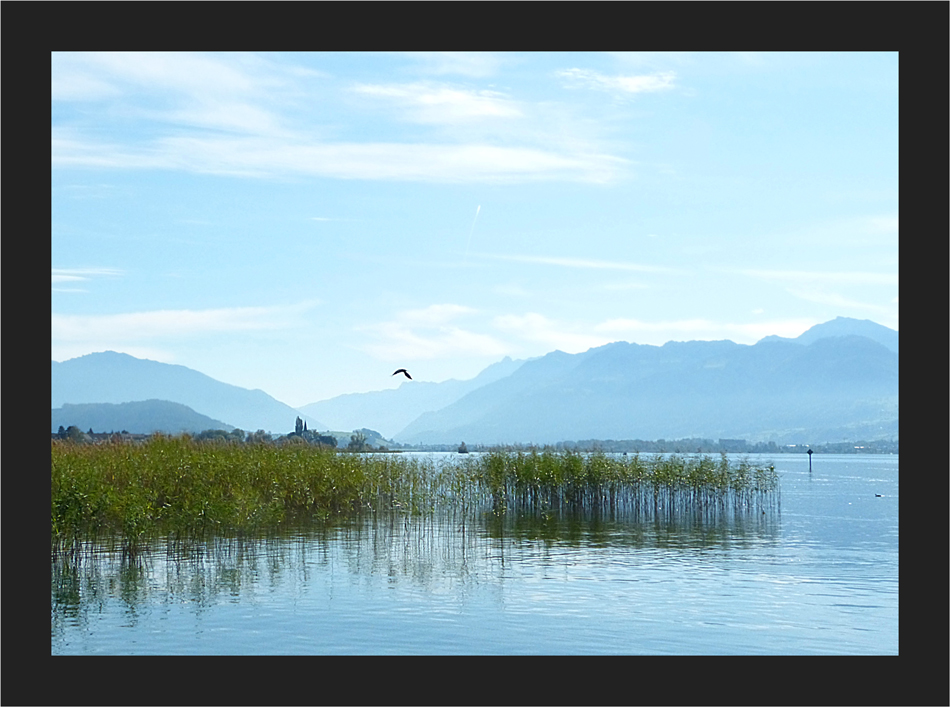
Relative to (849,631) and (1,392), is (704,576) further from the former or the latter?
(1,392)

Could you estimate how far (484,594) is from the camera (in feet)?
68.9

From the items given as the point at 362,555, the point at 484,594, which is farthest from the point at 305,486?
the point at 484,594

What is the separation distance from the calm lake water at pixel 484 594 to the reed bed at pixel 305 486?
1233 mm

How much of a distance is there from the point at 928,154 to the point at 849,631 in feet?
36.4

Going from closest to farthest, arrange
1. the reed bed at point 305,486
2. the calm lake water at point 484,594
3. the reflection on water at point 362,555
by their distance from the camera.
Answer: the calm lake water at point 484,594, the reflection on water at point 362,555, the reed bed at point 305,486

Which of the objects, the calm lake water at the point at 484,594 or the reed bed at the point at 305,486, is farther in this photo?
the reed bed at the point at 305,486

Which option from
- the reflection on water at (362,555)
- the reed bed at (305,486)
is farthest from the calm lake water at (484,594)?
the reed bed at (305,486)

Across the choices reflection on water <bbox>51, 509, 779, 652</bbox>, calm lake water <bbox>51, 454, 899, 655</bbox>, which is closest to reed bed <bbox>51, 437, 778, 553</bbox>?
reflection on water <bbox>51, 509, 779, 652</bbox>

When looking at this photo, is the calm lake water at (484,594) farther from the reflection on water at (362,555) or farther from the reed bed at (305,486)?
the reed bed at (305,486)

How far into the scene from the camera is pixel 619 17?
9.98 metres

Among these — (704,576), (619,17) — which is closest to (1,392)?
(619,17)

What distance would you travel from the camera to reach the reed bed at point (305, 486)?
82.0 feet

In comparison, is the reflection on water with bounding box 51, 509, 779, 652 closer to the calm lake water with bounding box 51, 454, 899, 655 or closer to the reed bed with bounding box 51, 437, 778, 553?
the calm lake water with bounding box 51, 454, 899, 655

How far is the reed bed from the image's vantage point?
25.0 meters
